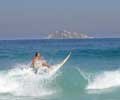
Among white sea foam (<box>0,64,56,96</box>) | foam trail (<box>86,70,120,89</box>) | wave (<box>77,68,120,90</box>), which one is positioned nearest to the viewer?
white sea foam (<box>0,64,56,96</box>)

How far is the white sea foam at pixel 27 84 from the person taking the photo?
59.0 ft

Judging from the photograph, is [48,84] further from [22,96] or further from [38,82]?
[22,96]

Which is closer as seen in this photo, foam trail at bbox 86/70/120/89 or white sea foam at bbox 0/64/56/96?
white sea foam at bbox 0/64/56/96

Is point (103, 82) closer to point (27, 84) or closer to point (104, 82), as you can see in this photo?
point (104, 82)

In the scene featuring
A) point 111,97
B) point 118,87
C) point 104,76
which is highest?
point 104,76

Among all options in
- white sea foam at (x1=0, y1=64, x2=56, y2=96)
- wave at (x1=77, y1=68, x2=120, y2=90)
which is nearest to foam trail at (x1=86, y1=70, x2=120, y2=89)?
wave at (x1=77, y1=68, x2=120, y2=90)

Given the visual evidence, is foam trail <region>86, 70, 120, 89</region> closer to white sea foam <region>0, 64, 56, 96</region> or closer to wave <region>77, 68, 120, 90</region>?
wave <region>77, 68, 120, 90</region>

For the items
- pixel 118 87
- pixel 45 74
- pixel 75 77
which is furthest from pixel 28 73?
pixel 118 87

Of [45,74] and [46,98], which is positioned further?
[45,74]

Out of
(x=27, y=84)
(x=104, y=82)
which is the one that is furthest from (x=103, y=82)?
(x=27, y=84)

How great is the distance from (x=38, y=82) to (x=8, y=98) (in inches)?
104

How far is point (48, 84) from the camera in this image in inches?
750

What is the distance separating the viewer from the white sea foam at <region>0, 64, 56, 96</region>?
18.0 meters

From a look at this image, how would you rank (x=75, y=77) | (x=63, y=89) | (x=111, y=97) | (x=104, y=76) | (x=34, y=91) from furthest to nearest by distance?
(x=104, y=76) → (x=75, y=77) → (x=63, y=89) → (x=34, y=91) → (x=111, y=97)
